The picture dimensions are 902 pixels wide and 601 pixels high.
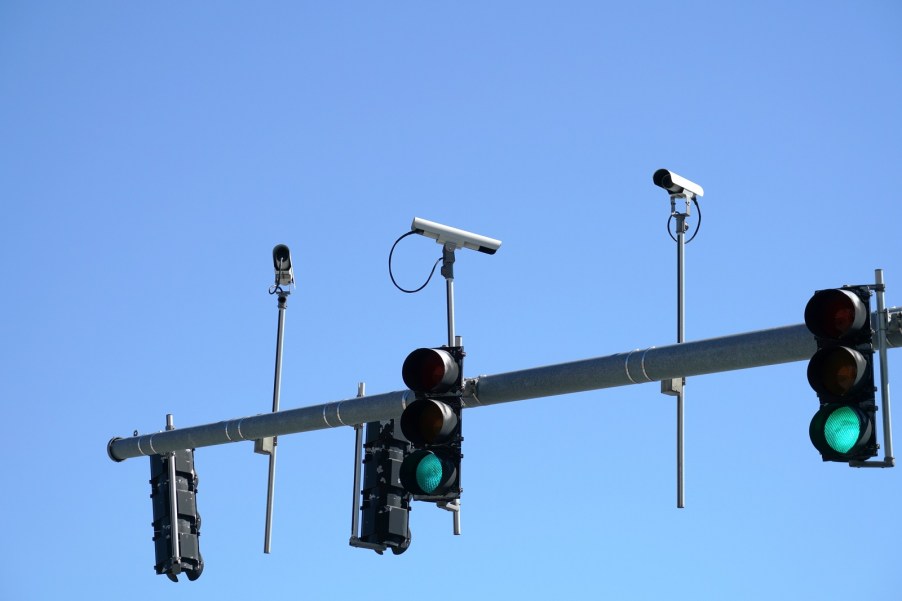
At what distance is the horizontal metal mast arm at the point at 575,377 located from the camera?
30.8 feet

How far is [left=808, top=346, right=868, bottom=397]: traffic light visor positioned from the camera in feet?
28.7

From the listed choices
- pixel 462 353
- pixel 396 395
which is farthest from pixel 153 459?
pixel 462 353

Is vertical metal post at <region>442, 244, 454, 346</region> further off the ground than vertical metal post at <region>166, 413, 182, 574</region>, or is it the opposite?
vertical metal post at <region>442, 244, 454, 346</region>

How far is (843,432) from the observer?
8734mm

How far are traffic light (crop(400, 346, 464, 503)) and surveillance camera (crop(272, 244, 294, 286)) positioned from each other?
4.40 m

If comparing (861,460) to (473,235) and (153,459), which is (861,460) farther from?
(153,459)

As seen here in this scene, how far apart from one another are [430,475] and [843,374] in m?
3.22

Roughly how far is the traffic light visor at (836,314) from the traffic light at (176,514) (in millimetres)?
8070

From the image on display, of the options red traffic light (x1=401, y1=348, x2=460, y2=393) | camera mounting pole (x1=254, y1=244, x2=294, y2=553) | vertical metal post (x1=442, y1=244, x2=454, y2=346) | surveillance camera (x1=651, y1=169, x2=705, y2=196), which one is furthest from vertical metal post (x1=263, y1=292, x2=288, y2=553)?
surveillance camera (x1=651, y1=169, x2=705, y2=196)

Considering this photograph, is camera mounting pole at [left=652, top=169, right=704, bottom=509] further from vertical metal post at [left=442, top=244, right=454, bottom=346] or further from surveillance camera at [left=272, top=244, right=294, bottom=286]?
surveillance camera at [left=272, top=244, right=294, bottom=286]

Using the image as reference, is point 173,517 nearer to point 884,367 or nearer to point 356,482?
point 356,482

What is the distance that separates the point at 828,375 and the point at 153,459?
8.54 m

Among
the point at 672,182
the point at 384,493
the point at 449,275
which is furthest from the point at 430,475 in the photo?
the point at 672,182

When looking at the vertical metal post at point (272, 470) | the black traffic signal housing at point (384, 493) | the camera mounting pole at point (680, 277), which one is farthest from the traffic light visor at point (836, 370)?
the vertical metal post at point (272, 470)
